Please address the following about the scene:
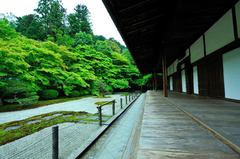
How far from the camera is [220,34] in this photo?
3477 millimetres

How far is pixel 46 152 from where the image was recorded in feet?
6.51

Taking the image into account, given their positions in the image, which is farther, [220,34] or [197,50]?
[197,50]

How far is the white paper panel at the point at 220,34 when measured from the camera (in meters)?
3.07

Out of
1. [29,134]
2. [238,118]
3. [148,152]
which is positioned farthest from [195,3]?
[29,134]

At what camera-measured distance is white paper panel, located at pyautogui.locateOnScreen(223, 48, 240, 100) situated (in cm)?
301

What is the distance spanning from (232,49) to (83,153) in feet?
17.1

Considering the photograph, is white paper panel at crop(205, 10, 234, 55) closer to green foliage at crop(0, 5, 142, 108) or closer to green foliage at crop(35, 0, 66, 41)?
green foliage at crop(0, 5, 142, 108)

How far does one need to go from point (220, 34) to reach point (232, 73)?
1467 millimetres

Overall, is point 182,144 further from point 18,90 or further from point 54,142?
point 18,90

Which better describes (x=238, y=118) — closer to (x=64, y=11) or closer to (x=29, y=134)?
(x=29, y=134)

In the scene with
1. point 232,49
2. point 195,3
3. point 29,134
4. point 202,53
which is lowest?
point 29,134

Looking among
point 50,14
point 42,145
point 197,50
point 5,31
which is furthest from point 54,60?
point 50,14

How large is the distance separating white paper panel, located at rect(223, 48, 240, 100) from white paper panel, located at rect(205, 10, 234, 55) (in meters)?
0.46

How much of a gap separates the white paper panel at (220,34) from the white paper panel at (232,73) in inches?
18.1
